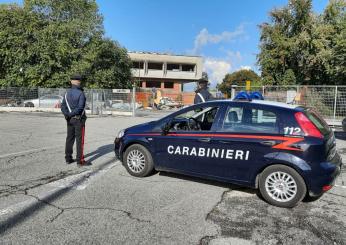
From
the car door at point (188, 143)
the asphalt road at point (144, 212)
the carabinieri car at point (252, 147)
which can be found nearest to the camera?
the asphalt road at point (144, 212)

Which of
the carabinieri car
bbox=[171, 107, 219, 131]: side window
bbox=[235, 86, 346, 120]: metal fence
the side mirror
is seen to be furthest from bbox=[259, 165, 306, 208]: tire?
bbox=[235, 86, 346, 120]: metal fence

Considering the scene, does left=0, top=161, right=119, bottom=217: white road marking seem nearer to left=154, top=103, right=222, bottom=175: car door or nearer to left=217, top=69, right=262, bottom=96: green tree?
left=154, top=103, right=222, bottom=175: car door

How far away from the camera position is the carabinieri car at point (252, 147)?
16.4ft

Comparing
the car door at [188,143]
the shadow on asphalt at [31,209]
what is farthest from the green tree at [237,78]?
the shadow on asphalt at [31,209]

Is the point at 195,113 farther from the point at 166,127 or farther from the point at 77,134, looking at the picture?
the point at 77,134

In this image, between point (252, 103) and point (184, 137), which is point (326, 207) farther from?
point (184, 137)

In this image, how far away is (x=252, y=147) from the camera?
5.29 meters

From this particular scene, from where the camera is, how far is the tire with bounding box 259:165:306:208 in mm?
5016

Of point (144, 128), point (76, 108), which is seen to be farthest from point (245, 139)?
point (76, 108)

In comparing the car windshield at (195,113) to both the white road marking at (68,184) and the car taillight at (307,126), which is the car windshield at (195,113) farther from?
the white road marking at (68,184)

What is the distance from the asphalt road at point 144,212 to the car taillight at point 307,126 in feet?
3.45

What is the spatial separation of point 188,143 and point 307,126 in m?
1.87

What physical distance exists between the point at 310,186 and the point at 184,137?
6.85 ft

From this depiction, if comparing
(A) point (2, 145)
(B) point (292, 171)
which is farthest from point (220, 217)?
(A) point (2, 145)
